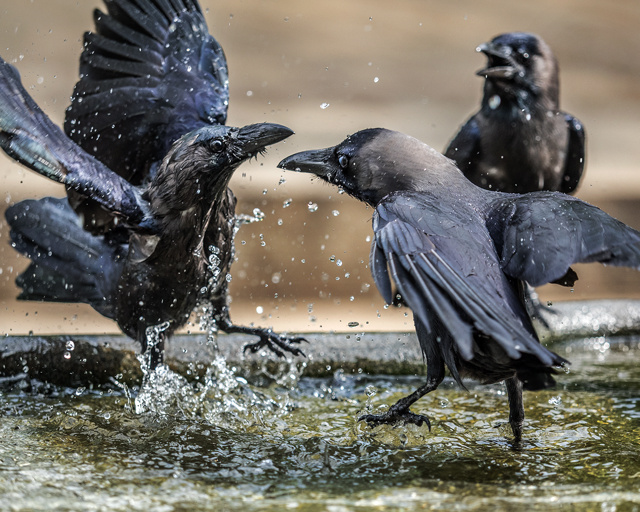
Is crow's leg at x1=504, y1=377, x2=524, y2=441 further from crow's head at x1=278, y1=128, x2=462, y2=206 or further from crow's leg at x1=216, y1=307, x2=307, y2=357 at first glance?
Answer: crow's leg at x1=216, y1=307, x2=307, y2=357

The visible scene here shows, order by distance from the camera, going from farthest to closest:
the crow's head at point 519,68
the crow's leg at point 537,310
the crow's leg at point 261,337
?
the crow's head at point 519,68 → the crow's leg at point 537,310 → the crow's leg at point 261,337

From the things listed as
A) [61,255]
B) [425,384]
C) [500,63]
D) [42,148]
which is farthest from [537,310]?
[42,148]

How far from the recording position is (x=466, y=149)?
4.88 meters

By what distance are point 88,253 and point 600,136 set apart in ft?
26.9

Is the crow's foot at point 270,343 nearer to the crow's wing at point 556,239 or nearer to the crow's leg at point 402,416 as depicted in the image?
the crow's leg at point 402,416

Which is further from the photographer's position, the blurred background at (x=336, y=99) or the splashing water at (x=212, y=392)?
the blurred background at (x=336, y=99)

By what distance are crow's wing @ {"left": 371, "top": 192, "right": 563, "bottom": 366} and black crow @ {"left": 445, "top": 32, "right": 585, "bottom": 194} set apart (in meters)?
2.18

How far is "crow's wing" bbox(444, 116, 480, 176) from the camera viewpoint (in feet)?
15.9

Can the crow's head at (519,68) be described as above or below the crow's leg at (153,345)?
above

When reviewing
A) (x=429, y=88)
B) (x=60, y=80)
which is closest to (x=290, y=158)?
(x=60, y=80)

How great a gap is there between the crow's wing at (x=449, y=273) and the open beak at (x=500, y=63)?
2.36 meters

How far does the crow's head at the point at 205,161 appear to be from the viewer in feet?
10.7

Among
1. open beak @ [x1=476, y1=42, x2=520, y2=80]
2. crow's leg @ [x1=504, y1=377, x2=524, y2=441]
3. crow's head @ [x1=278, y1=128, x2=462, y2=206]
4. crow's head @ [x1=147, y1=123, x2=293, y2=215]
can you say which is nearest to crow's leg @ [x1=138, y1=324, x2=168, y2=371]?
crow's head @ [x1=147, y1=123, x2=293, y2=215]

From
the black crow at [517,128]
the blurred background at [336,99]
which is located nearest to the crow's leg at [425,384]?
the black crow at [517,128]
